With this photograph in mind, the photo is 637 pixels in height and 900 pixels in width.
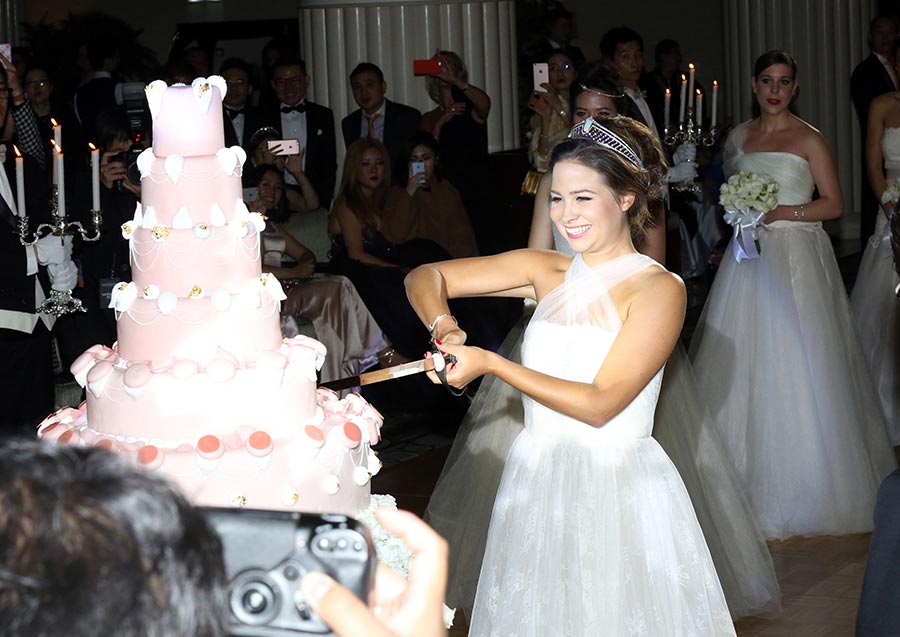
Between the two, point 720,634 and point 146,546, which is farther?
point 720,634

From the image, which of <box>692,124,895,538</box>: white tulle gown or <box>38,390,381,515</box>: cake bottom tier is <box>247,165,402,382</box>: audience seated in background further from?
<box>38,390,381,515</box>: cake bottom tier

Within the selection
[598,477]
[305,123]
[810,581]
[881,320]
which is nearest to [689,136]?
[881,320]

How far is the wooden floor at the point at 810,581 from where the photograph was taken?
4418 mm

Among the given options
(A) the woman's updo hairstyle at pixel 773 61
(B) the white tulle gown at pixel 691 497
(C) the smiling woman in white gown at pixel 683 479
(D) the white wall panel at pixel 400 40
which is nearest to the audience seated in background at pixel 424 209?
(D) the white wall panel at pixel 400 40

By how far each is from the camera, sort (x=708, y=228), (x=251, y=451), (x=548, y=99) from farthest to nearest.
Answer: (x=708, y=228) < (x=548, y=99) < (x=251, y=451)

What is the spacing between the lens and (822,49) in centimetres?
1285

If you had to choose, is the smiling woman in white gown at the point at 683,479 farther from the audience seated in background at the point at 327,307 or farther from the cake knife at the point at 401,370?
the audience seated in background at the point at 327,307

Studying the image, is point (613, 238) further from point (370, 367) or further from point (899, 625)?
Answer: point (370, 367)

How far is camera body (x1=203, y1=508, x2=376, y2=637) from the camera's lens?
89 cm

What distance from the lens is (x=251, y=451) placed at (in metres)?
2.64

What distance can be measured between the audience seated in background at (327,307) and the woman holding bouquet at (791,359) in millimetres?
2039

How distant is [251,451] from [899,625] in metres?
1.36

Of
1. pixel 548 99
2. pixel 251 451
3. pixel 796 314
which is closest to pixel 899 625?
pixel 251 451

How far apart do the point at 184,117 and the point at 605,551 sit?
1.40 metres
